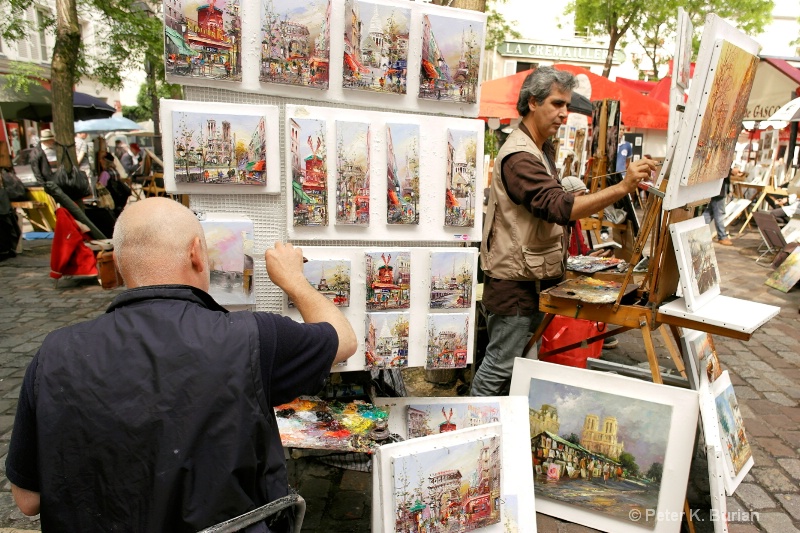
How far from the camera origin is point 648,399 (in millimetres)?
2352

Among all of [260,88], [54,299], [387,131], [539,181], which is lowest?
[54,299]

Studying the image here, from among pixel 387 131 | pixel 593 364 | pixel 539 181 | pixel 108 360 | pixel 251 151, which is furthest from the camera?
pixel 593 364

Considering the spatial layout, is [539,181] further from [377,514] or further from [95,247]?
[95,247]

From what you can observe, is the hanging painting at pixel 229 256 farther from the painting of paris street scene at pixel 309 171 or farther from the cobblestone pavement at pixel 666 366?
the cobblestone pavement at pixel 666 366

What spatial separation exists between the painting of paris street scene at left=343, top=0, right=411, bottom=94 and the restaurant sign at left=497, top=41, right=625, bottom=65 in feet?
21.4

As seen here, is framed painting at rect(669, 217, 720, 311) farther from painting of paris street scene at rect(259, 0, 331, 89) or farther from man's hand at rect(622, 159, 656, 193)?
painting of paris street scene at rect(259, 0, 331, 89)

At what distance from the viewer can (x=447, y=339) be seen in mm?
2295

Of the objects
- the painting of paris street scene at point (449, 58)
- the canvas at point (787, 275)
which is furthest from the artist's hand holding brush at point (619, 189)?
the canvas at point (787, 275)

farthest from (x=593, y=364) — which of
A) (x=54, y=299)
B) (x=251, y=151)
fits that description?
(x=54, y=299)

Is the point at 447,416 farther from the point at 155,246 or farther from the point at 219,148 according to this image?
the point at 155,246

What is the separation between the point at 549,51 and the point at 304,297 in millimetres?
7701

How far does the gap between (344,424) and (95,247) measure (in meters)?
5.43

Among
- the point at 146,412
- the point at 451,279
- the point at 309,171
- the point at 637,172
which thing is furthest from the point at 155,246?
the point at 637,172

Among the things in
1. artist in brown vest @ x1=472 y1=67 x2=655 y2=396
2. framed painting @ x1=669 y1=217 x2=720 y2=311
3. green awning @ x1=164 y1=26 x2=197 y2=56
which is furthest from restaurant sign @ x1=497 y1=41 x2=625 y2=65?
green awning @ x1=164 y1=26 x2=197 y2=56
